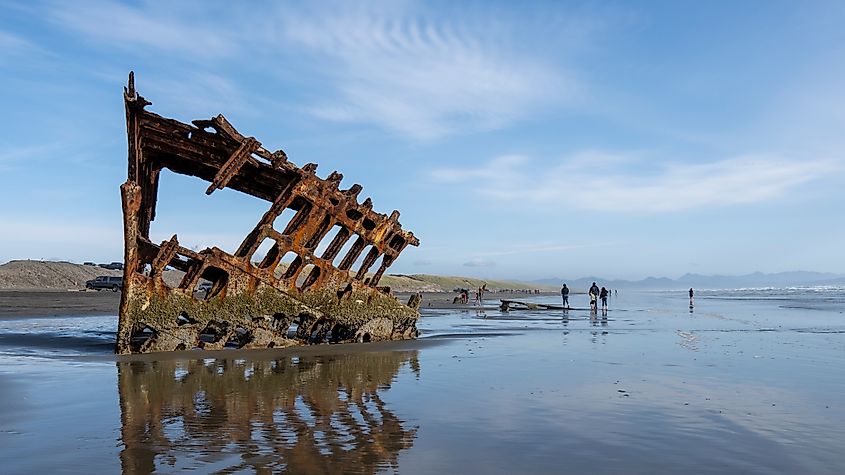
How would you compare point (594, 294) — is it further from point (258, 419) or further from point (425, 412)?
point (258, 419)

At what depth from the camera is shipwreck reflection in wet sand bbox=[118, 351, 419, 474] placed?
4703 millimetres

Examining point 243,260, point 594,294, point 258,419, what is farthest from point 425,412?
point 594,294

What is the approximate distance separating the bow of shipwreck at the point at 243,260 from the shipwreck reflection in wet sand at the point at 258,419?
1.70m

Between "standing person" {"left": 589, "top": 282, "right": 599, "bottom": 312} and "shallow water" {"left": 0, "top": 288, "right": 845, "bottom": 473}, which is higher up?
"standing person" {"left": 589, "top": 282, "right": 599, "bottom": 312}

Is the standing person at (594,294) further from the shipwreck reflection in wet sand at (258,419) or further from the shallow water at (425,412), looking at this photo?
the shipwreck reflection in wet sand at (258,419)

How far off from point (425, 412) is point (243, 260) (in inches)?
263

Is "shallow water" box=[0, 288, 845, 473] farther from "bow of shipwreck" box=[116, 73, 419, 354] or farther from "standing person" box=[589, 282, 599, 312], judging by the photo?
"standing person" box=[589, 282, 599, 312]

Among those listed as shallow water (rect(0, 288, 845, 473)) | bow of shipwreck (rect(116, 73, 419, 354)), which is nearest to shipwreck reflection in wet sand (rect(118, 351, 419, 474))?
shallow water (rect(0, 288, 845, 473))

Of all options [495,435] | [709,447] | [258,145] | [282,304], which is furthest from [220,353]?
[709,447]

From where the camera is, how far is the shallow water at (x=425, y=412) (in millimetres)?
4766

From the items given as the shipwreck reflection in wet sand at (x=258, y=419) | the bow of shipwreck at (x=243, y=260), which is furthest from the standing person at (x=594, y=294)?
the shipwreck reflection in wet sand at (x=258, y=419)

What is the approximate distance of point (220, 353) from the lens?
1168 cm

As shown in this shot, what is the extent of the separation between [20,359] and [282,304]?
4331 millimetres

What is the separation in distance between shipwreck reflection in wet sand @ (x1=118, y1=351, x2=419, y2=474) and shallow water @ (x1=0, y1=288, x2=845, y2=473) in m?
0.02
